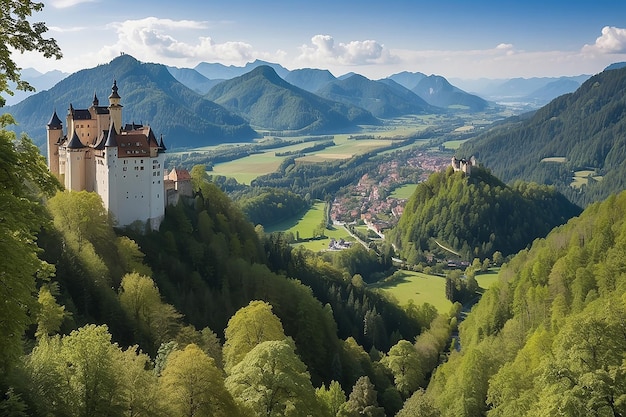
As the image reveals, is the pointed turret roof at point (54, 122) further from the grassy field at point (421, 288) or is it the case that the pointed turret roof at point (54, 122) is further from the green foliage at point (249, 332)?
the grassy field at point (421, 288)

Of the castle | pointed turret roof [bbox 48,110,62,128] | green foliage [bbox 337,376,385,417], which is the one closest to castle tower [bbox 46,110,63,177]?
pointed turret roof [bbox 48,110,62,128]

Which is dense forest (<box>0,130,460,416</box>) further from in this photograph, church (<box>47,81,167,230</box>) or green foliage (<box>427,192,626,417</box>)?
green foliage (<box>427,192,626,417</box>)

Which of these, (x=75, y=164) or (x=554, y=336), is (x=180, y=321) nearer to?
(x=75, y=164)

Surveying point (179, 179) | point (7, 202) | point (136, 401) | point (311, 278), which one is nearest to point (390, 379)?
point (311, 278)

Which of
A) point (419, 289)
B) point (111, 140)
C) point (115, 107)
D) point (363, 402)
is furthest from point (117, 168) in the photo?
point (419, 289)

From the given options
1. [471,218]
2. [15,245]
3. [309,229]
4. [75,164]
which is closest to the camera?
[15,245]

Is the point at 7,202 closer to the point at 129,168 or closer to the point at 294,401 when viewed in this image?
the point at 294,401

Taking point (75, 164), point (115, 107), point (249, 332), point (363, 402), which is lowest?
point (363, 402)
